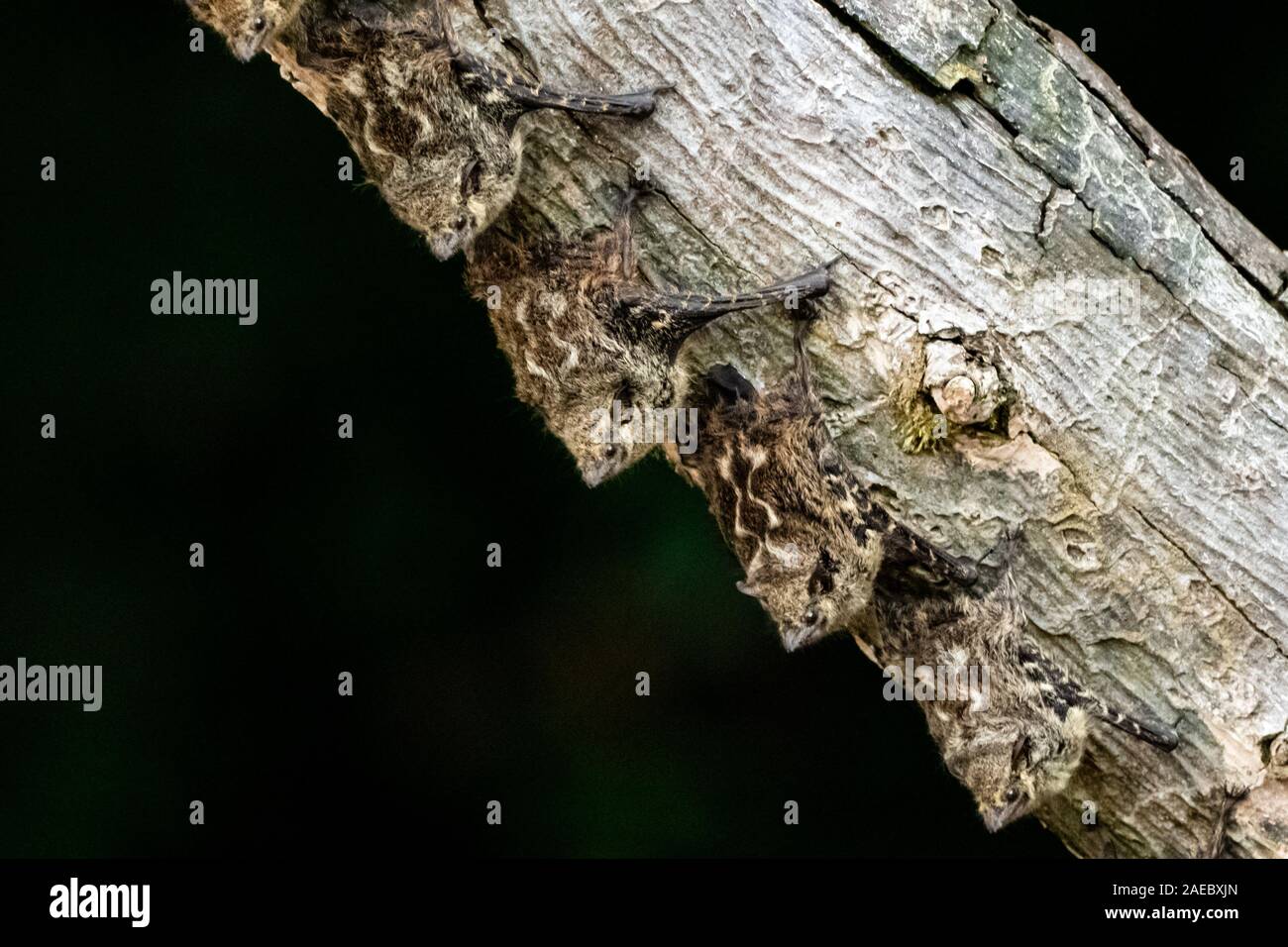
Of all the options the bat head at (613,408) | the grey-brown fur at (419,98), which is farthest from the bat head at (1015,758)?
the grey-brown fur at (419,98)

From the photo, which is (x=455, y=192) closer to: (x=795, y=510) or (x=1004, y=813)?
(x=795, y=510)

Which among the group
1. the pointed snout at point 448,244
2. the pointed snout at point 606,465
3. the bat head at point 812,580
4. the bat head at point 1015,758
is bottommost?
the bat head at point 1015,758

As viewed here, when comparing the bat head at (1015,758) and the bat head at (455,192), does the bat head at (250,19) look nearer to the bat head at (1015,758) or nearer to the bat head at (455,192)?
the bat head at (455,192)

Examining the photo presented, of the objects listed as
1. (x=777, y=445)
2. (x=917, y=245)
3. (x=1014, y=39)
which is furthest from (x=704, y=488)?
(x=1014, y=39)

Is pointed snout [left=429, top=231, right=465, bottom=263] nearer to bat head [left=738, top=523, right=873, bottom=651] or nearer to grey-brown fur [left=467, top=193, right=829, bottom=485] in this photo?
grey-brown fur [left=467, top=193, right=829, bottom=485]

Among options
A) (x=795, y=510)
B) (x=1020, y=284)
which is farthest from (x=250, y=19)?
(x=1020, y=284)

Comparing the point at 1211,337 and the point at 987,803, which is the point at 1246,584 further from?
the point at 987,803
